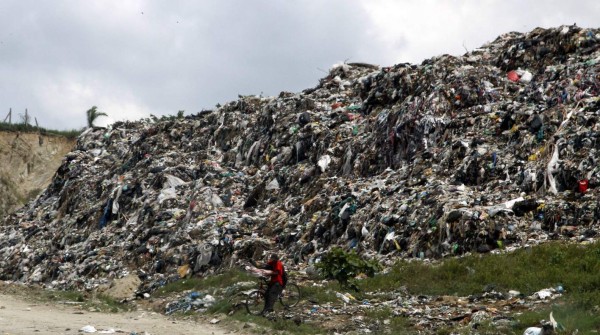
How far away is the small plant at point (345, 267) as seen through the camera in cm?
1230

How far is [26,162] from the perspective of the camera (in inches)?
1657

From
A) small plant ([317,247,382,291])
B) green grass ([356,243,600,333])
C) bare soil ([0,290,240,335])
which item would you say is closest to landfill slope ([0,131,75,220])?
bare soil ([0,290,240,335])

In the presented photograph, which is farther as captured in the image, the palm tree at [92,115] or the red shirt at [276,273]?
the palm tree at [92,115]

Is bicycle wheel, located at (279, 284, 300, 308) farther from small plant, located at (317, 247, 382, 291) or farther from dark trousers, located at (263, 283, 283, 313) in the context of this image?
small plant, located at (317, 247, 382, 291)

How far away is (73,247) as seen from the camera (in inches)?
830

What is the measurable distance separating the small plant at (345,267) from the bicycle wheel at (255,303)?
152 centimetres

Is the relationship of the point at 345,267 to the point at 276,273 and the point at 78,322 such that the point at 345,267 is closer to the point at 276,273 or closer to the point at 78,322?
the point at 276,273

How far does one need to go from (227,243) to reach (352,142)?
4852 mm

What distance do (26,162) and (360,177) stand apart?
101ft

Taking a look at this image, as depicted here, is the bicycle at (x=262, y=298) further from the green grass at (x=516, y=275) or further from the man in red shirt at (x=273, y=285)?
the green grass at (x=516, y=275)

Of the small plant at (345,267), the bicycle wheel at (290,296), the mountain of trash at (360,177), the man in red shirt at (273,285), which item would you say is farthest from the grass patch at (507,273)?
the man in red shirt at (273,285)

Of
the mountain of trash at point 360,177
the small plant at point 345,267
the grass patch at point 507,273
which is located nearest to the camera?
the grass patch at point 507,273

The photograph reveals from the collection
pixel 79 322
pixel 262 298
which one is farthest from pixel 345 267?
pixel 79 322

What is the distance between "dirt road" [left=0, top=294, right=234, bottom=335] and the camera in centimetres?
963
